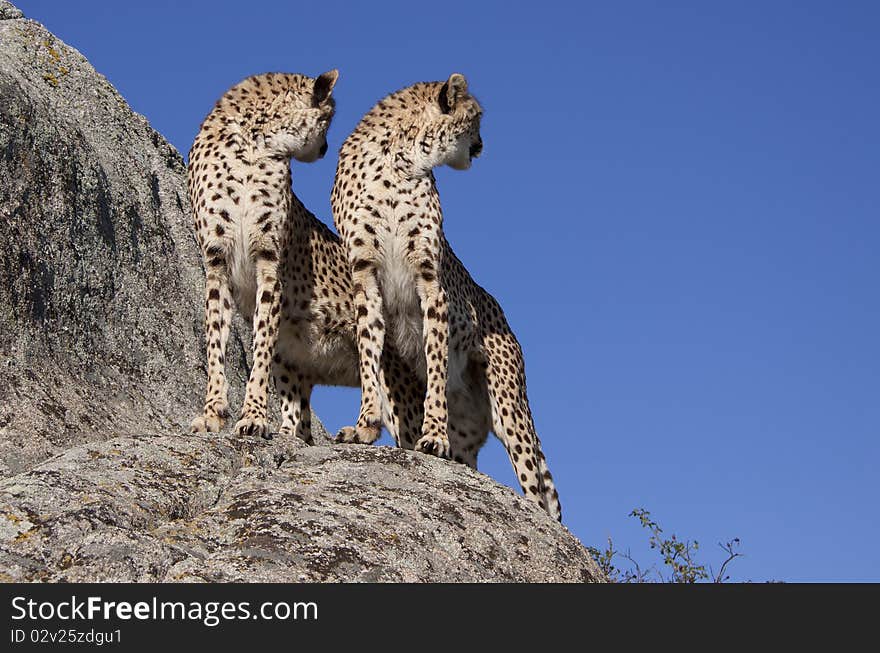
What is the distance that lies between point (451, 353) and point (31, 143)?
9.48 feet

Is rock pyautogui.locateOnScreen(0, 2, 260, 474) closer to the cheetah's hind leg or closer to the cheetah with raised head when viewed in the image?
the cheetah with raised head

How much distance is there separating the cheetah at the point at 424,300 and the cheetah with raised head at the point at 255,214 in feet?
1.43

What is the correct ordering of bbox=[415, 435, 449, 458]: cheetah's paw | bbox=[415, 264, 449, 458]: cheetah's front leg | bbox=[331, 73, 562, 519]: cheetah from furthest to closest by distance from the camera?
bbox=[331, 73, 562, 519]: cheetah, bbox=[415, 264, 449, 458]: cheetah's front leg, bbox=[415, 435, 449, 458]: cheetah's paw

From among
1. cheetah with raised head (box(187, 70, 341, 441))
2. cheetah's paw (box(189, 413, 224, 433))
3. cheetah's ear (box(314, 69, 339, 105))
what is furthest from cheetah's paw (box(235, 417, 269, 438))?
cheetah's ear (box(314, 69, 339, 105))

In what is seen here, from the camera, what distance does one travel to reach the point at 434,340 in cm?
805

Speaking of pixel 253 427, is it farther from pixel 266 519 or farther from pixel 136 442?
pixel 266 519

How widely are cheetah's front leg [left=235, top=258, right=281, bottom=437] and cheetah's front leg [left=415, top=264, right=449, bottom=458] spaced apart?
0.92 m

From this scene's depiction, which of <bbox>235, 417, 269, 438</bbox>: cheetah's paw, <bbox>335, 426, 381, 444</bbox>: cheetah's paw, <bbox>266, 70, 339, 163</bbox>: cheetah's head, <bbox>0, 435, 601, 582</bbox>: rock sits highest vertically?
<bbox>266, 70, 339, 163</bbox>: cheetah's head

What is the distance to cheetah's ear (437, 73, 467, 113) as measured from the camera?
877cm

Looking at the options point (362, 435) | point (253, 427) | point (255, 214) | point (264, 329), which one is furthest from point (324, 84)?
point (253, 427)

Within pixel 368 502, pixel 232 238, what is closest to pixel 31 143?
pixel 232 238

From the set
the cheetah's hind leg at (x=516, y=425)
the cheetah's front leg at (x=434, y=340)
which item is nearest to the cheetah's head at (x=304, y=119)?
the cheetah's front leg at (x=434, y=340)

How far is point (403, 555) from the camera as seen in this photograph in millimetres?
5391
